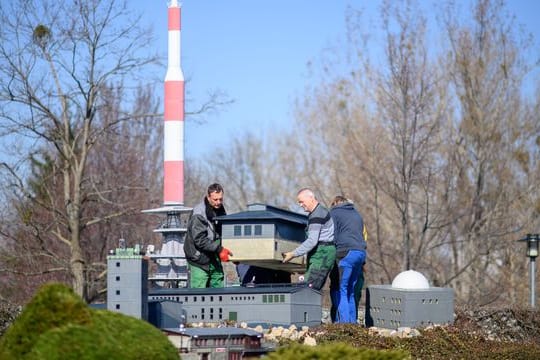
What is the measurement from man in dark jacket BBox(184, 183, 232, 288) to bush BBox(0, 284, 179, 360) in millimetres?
6909

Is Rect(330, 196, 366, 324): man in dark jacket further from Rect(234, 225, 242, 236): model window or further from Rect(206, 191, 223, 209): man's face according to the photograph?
Rect(206, 191, 223, 209): man's face

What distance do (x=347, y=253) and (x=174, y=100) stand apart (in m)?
10.9

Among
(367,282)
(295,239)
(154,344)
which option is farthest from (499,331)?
(367,282)

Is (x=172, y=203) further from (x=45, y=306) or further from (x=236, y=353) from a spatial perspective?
(x=45, y=306)

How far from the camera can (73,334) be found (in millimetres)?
7746

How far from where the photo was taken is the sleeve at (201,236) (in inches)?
599

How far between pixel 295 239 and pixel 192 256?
233cm

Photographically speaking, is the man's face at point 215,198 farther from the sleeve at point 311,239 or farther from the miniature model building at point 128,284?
the miniature model building at point 128,284

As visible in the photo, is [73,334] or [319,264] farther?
[319,264]

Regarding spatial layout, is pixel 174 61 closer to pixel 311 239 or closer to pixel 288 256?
pixel 288 256

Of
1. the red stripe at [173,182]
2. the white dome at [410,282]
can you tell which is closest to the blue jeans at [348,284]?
the white dome at [410,282]

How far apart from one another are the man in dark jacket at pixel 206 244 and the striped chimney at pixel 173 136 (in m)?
9.06

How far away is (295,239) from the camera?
56.1 ft

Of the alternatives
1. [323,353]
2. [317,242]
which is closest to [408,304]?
[317,242]
